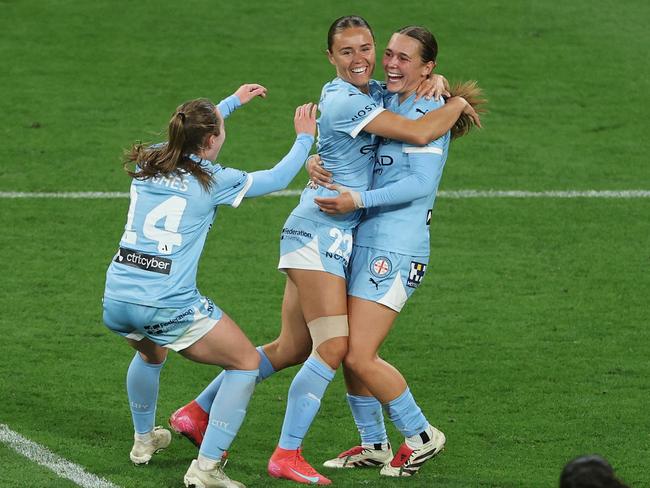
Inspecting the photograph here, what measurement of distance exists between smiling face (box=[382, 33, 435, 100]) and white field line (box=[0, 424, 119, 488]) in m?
2.31

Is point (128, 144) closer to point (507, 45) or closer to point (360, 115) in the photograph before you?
point (507, 45)

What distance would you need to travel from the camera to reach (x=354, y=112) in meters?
6.41

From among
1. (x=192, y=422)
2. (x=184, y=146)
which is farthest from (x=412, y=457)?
(x=184, y=146)

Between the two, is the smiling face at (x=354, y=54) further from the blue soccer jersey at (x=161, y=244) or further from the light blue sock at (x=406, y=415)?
the light blue sock at (x=406, y=415)

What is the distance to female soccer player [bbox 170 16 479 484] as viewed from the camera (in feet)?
21.1

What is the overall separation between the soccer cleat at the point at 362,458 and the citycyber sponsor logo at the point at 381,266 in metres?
0.90

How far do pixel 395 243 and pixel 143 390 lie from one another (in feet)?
4.53

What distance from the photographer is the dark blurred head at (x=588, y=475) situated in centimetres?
374

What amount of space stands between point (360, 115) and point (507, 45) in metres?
9.13

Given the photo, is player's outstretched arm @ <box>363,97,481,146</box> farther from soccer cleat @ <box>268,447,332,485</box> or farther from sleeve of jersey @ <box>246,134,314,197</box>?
soccer cleat @ <box>268,447,332,485</box>

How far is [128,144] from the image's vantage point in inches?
493

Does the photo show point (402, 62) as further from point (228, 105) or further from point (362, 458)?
point (362, 458)

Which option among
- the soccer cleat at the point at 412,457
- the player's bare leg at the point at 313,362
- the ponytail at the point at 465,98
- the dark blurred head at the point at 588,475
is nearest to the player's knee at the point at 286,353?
the player's bare leg at the point at 313,362

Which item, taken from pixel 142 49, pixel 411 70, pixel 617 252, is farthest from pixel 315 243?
pixel 142 49
